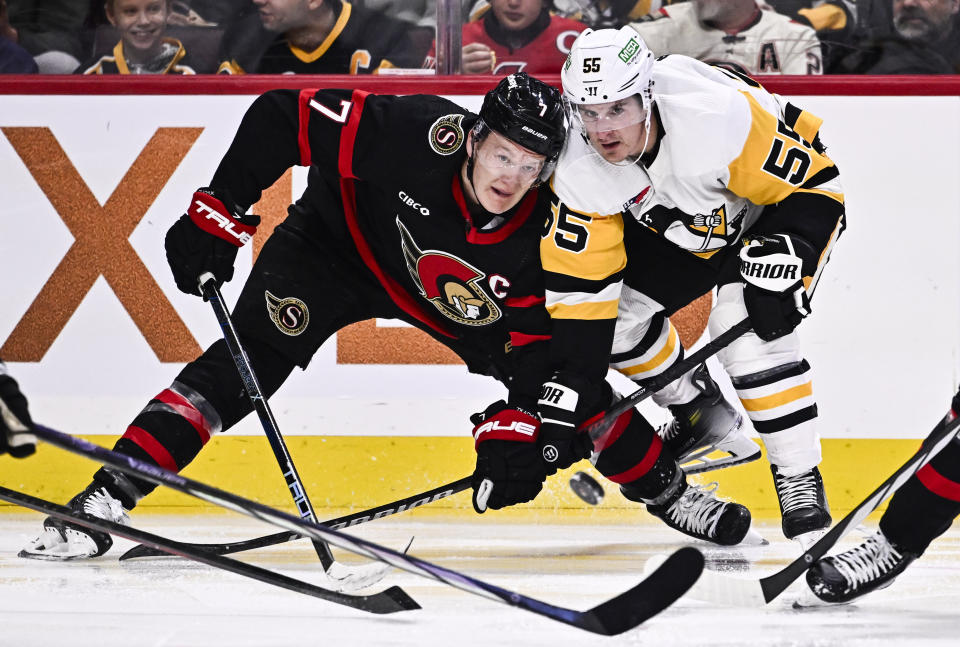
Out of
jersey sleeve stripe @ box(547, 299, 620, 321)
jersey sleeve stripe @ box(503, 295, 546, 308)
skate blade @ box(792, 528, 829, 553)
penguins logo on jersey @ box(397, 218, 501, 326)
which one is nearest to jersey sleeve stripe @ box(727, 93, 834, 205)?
jersey sleeve stripe @ box(547, 299, 620, 321)

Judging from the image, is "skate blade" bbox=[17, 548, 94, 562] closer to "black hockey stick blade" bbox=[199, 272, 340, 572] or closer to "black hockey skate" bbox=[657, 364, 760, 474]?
"black hockey stick blade" bbox=[199, 272, 340, 572]

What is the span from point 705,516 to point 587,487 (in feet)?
1.16

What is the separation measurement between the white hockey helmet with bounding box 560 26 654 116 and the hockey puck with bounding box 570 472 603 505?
110 cm

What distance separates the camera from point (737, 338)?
2.30 meters

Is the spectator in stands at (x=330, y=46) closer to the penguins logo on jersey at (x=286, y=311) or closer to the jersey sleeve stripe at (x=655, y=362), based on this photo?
the penguins logo on jersey at (x=286, y=311)

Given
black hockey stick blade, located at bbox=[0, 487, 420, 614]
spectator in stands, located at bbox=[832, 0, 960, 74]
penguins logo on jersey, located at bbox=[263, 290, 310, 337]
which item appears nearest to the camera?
black hockey stick blade, located at bbox=[0, 487, 420, 614]

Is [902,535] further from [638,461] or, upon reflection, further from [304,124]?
[304,124]

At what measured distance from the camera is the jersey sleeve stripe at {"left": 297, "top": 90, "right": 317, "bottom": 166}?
7.55ft

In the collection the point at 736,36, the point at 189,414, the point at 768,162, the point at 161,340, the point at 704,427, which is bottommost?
the point at 704,427

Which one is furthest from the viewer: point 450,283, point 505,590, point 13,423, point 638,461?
point 638,461

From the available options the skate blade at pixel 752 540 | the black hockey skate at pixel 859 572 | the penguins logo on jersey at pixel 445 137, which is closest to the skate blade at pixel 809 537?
the black hockey skate at pixel 859 572

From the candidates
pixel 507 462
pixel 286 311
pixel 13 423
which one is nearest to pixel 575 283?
pixel 507 462

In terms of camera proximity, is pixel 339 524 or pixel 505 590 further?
pixel 339 524

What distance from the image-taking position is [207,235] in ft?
7.58
